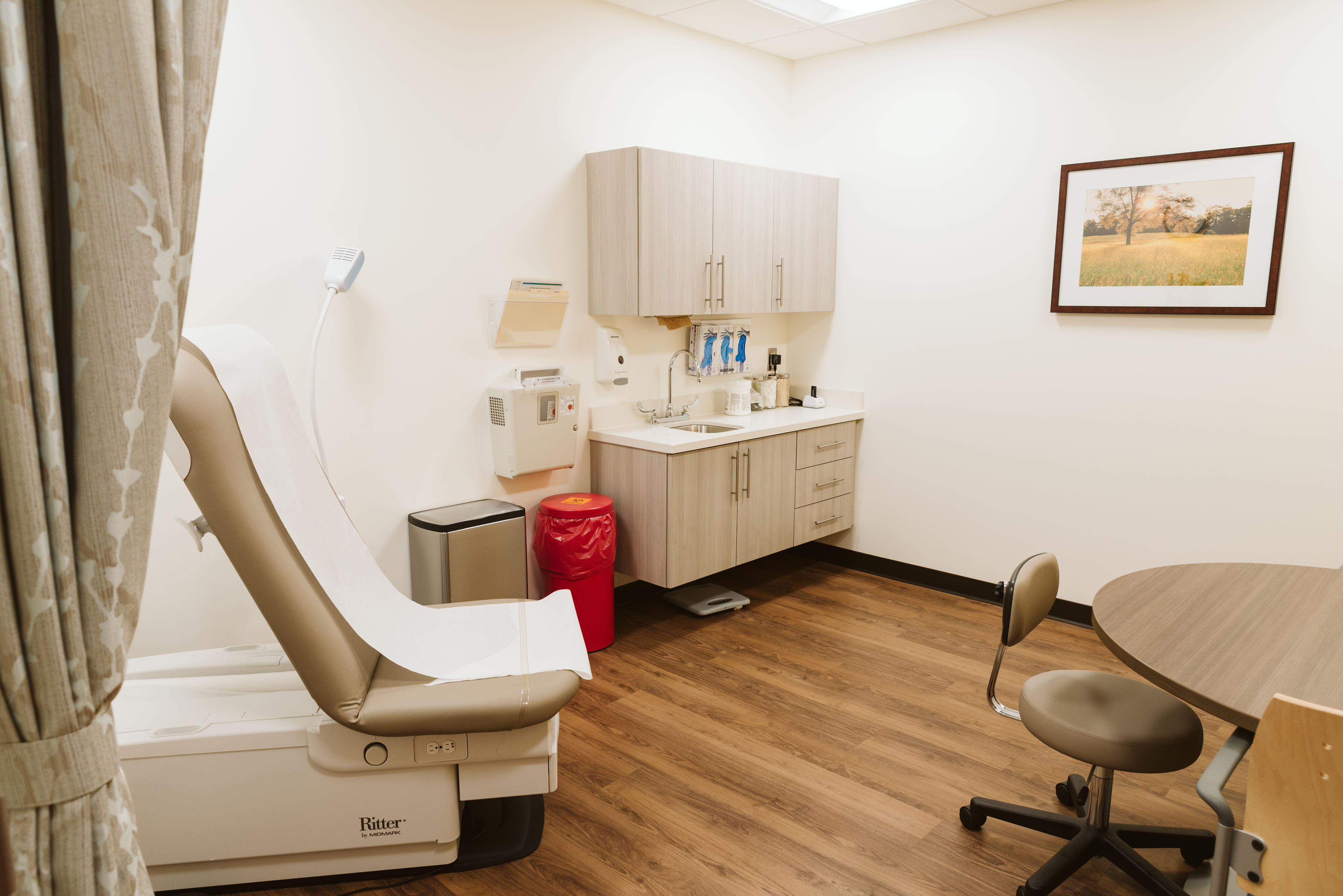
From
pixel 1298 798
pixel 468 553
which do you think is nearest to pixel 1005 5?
pixel 468 553

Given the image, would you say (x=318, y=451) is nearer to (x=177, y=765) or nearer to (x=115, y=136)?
(x=177, y=765)

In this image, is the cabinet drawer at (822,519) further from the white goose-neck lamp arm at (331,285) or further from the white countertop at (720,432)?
the white goose-neck lamp arm at (331,285)

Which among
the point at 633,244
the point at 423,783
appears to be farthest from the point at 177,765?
the point at 633,244

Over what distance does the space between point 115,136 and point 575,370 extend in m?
2.83

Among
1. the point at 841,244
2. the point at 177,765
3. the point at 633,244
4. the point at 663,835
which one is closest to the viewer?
the point at 177,765

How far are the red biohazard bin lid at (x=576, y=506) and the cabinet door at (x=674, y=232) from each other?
0.81 metres

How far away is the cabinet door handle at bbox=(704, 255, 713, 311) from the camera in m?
3.69

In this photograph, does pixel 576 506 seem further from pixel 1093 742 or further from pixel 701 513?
pixel 1093 742

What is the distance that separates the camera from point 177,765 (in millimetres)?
1866

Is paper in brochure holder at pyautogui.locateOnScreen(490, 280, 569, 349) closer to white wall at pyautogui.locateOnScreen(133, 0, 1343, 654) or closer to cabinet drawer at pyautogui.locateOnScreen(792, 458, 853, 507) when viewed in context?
white wall at pyautogui.locateOnScreen(133, 0, 1343, 654)

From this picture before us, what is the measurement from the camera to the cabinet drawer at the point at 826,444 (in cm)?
399

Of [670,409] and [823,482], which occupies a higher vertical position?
[670,409]

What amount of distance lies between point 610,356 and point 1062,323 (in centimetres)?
197

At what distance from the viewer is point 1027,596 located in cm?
203
